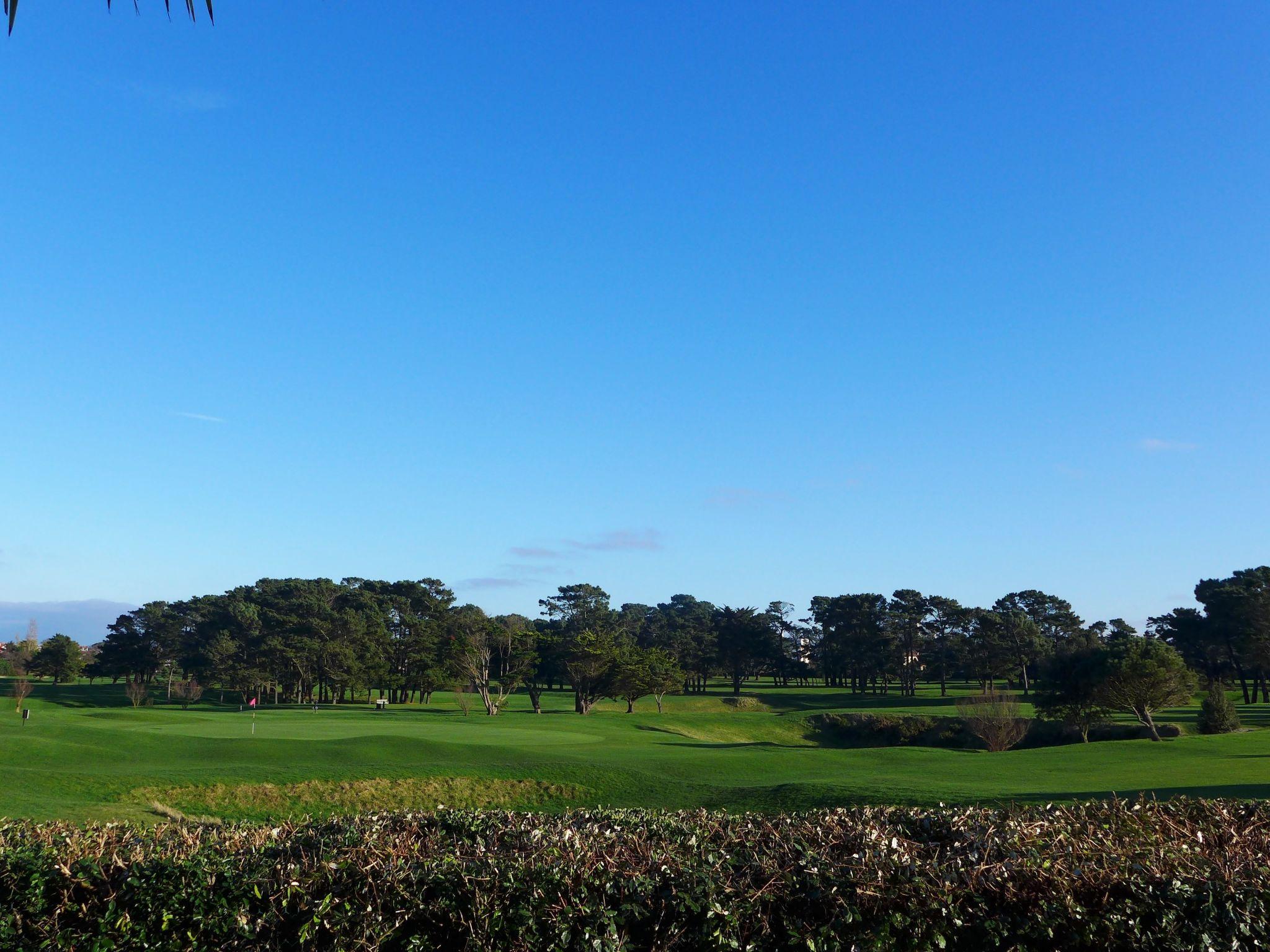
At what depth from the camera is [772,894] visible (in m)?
5.95

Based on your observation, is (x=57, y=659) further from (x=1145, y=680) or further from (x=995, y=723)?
(x=1145, y=680)

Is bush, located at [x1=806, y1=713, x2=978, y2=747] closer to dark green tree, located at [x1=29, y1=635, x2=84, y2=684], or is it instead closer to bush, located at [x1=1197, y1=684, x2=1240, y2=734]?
bush, located at [x1=1197, y1=684, x2=1240, y2=734]

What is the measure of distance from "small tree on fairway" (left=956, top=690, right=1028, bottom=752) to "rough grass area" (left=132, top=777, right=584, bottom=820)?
27449 millimetres

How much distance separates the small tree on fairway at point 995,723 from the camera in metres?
46.0

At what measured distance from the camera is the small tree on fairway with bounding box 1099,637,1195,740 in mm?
45156

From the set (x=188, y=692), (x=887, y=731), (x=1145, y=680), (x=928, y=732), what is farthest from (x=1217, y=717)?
(x=188, y=692)

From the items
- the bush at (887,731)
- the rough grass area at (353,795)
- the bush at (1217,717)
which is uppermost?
the bush at (1217,717)

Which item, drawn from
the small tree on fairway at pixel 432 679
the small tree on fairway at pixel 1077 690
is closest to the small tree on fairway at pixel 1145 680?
the small tree on fairway at pixel 1077 690

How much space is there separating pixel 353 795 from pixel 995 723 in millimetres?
34563

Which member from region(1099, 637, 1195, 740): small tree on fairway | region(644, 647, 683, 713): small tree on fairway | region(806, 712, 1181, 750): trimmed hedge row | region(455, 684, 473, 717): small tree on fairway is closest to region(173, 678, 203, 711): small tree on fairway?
region(455, 684, 473, 717): small tree on fairway

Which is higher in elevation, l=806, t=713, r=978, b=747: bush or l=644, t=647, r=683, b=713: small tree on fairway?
l=644, t=647, r=683, b=713: small tree on fairway

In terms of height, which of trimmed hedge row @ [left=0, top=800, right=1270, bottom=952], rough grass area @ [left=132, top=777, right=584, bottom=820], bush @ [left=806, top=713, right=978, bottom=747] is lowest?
bush @ [left=806, top=713, right=978, bottom=747]

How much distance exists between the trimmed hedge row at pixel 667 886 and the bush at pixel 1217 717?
151ft

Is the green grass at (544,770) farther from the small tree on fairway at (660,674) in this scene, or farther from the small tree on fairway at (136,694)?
the small tree on fairway at (136,694)
